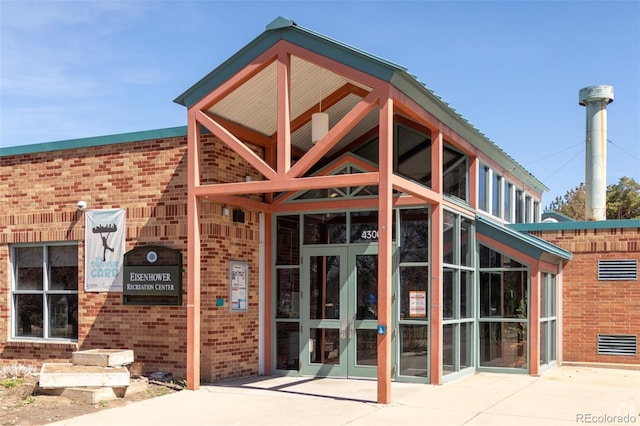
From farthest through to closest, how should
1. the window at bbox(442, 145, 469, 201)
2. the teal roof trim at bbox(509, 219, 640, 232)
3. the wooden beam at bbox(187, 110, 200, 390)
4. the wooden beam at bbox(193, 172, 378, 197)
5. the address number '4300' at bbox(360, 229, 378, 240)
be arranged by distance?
the teal roof trim at bbox(509, 219, 640, 232) → the window at bbox(442, 145, 469, 201) → the address number '4300' at bbox(360, 229, 378, 240) → the wooden beam at bbox(187, 110, 200, 390) → the wooden beam at bbox(193, 172, 378, 197)

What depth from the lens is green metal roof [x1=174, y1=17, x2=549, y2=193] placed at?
1027 cm

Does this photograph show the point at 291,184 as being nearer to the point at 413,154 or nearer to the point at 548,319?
the point at 413,154

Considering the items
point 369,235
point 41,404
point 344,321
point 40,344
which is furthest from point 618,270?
point 40,344

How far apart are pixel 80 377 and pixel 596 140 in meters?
15.4

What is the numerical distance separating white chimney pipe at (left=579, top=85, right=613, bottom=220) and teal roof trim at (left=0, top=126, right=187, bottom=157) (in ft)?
39.5

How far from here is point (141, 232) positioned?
41.7 ft

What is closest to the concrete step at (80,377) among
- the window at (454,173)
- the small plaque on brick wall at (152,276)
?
the small plaque on brick wall at (152,276)

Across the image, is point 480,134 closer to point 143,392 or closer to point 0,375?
point 143,392

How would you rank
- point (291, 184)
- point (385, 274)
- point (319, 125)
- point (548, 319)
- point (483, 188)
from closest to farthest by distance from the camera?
point (385, 274)
point (291, 184)
point (319, 125)
point (548, 319)
point (483, 188)

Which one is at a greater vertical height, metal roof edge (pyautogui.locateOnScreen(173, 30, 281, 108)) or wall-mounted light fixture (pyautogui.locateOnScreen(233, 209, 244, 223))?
metal roof edge (pyautogui.locateOnScreen(173, 30, 281, 108))

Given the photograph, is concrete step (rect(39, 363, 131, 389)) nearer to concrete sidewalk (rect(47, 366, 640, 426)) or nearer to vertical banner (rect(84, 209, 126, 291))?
concrete sidewalk (rect(47, 366, 640, 426))

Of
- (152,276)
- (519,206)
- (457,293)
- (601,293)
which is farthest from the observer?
(519,206)

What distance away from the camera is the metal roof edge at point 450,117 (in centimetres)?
1062

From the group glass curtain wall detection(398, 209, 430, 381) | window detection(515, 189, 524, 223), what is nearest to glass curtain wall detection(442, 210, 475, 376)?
glass curtain wall detection(398, 209, 430, 381)
